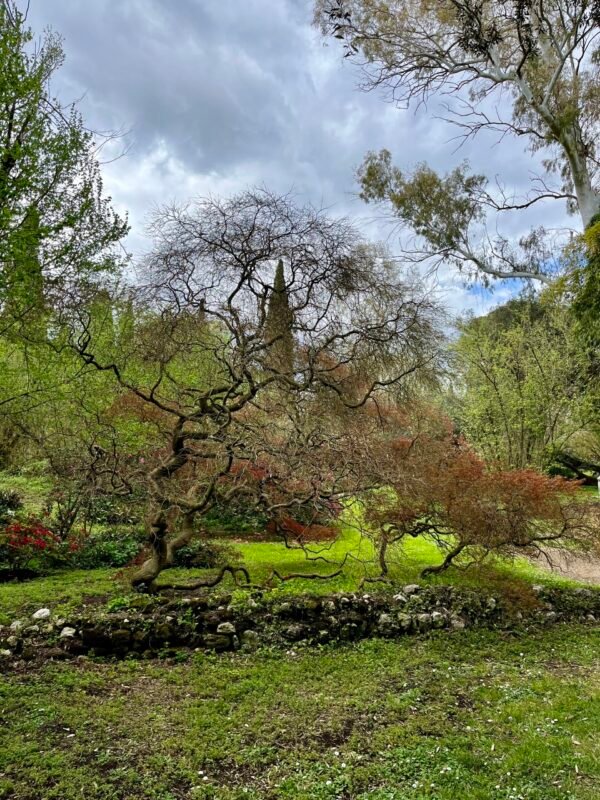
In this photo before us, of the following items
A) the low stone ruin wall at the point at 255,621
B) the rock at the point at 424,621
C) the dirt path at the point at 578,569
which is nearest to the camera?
the low stone ruin wall at the point at 255,621

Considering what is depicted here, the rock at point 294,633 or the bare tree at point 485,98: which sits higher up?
the bare tree at point 485,98

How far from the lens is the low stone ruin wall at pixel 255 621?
15.3ft

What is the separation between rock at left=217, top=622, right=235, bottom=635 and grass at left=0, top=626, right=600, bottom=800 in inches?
11.0

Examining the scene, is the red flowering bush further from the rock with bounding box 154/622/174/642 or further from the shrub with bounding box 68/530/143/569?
the rock with bounding box 154/622/174/642

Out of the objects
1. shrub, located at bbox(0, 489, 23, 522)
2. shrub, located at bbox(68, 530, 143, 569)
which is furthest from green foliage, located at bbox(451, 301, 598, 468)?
shrub, located at bbox(0, 489, 23, 522)

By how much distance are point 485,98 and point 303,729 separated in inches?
444

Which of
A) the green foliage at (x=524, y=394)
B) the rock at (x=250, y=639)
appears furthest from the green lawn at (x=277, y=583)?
the green foliage at (x=524, y=394)

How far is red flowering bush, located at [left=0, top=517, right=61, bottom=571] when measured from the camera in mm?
7398

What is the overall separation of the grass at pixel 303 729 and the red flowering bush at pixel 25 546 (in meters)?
3.91

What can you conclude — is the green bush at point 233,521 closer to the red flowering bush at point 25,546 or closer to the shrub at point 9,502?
the red flowering bush at point 25,546

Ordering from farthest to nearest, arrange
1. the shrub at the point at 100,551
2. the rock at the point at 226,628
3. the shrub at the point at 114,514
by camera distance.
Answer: the shrub at the point at 114,514 < the shrub at the point at 100,551 < the rock at the point at 226,628

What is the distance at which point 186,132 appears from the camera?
786 centimetres

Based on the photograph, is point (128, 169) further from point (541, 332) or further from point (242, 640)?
point (541, 332)

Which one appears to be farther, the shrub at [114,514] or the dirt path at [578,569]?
the shrub at [114,514]
